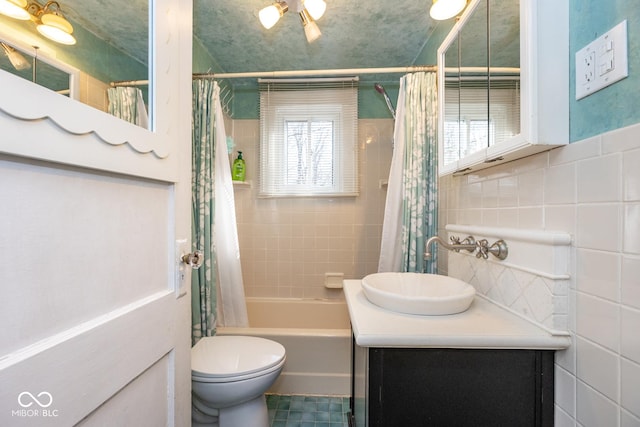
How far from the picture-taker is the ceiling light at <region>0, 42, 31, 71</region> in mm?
404

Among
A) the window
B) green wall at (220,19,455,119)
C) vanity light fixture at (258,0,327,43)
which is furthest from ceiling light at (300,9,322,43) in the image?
green wall at (220,19,455,119)

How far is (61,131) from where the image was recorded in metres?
0.44

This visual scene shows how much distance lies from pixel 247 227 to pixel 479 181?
189 cm

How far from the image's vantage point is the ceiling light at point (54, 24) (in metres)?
0.47

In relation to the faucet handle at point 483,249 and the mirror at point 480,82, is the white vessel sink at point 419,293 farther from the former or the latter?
the mirror at point 480,82

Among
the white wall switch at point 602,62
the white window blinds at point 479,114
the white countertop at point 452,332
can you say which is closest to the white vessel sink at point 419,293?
the white countertop at point 452,332

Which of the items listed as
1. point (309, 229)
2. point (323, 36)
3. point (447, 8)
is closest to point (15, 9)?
point (447, 8)

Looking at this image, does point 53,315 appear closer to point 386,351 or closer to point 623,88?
point 386,351

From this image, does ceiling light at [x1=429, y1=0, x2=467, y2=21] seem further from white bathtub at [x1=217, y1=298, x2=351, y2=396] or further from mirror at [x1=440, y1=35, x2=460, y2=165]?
white bathtub at [x1=217, y1=298, x2=351, y2=396]

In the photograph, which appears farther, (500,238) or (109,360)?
(500,238)

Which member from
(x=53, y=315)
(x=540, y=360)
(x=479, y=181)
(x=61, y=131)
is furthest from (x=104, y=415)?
(x=479, y=181)

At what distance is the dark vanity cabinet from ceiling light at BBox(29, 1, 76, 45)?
0.93 meters

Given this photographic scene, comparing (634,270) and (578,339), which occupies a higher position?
(634,270)

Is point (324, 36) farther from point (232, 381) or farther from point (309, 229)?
point (232, 381)
